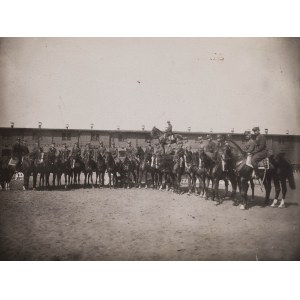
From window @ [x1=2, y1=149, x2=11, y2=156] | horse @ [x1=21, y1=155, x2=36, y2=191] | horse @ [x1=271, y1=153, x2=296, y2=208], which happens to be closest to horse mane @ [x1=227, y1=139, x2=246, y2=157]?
horse @ [x1=271, y1=153, x2=296, y2=208]

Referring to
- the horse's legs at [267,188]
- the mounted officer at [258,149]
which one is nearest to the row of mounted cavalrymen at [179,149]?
the mounted officer at [258,149]

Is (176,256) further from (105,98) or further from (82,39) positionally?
(82,39)

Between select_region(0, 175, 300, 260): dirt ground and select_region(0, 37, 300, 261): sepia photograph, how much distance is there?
0.02 m

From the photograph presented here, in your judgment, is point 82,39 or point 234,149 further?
point 234,149

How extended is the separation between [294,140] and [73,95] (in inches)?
200

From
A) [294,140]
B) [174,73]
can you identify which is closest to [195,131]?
[174,73]

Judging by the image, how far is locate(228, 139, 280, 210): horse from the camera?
6.73 metres

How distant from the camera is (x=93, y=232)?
18.5 feet

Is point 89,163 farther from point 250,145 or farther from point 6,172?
point 250,145

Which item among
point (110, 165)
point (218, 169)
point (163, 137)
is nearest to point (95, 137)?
point (110, 165)

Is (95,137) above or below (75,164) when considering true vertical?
above

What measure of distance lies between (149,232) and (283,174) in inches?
142

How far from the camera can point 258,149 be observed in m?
6.60

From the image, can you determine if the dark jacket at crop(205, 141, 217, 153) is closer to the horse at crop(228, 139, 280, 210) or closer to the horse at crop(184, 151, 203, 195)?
the horse at crop(184, 151, 203, 195)
